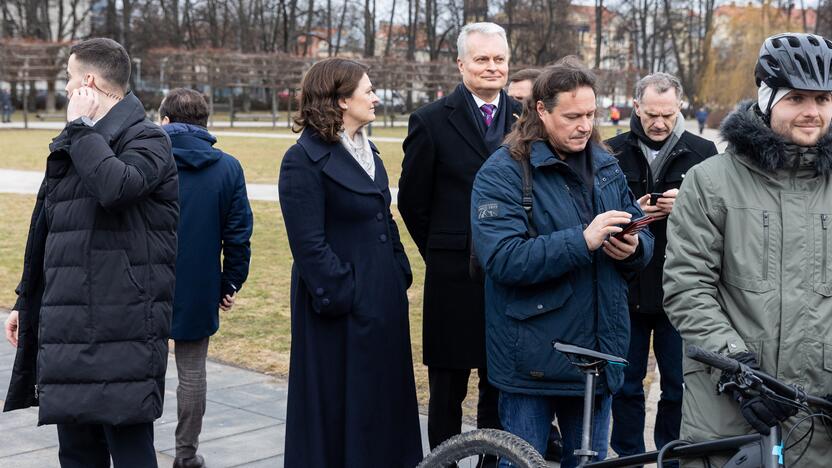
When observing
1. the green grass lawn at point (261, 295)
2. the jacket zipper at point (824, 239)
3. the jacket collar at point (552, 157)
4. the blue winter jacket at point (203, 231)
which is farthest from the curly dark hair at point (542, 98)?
the green grass lawn at point (261, 295)

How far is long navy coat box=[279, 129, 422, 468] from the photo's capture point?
4453mm

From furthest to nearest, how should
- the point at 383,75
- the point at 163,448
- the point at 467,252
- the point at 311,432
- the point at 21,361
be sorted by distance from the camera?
the point at 383,75
the point at 163,448
the point at 467,252
the point at 311,432
the point at 21,361

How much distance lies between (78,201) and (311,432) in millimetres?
1337

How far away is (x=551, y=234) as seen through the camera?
12.2 feet

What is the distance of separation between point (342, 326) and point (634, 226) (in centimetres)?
142

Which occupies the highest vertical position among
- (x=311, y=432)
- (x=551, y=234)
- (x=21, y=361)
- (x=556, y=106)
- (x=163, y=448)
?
(x=556, y=106)

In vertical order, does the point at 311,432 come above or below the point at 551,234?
below

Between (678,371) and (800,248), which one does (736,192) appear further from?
(678,371)

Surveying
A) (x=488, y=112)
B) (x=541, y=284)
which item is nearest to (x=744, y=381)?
(x=541, y=284)

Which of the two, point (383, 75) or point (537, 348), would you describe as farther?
point (383, 75)

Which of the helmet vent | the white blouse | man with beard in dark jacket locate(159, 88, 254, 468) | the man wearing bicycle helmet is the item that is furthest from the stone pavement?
the helmet vent

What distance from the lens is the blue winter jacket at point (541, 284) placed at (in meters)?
3.74

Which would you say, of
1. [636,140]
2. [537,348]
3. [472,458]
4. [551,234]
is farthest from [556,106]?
[636,140]

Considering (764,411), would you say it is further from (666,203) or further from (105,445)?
(105,445)
